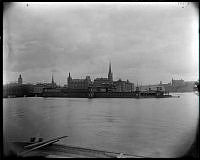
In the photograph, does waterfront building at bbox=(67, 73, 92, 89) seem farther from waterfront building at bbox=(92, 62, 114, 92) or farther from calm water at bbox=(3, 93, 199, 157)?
calm water at bbox=(3, 93, 199, 157)

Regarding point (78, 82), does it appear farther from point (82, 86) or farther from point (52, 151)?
point (52, 151)

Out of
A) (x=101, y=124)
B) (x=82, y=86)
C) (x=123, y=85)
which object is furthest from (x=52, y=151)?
(x=101, y=124)

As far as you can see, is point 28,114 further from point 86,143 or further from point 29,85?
point 86,143

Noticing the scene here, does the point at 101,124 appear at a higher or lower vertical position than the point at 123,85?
lower

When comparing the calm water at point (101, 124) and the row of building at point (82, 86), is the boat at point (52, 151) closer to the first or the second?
the calm water at point (101, 124)

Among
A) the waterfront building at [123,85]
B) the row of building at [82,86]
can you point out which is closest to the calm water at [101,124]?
the row of building at [82,86]
